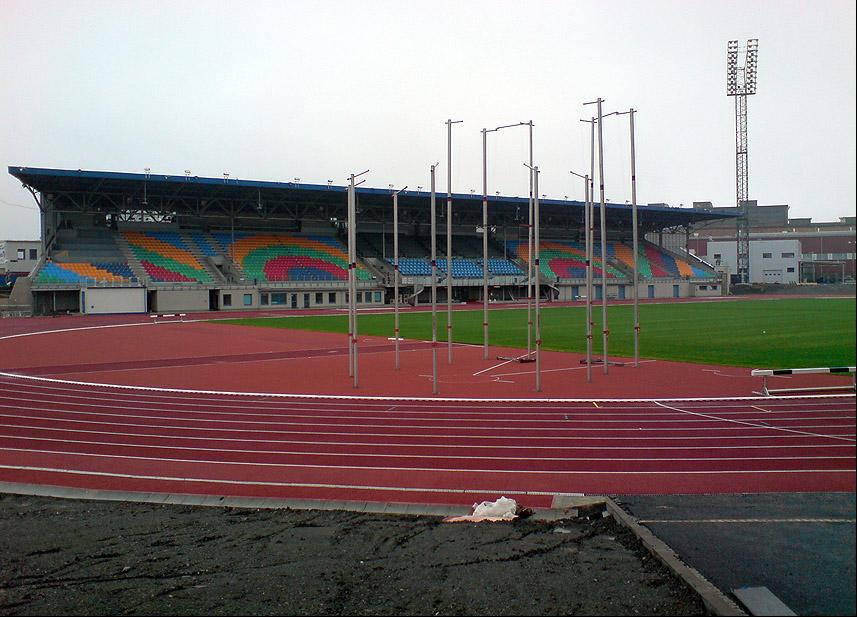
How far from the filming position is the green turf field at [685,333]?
20367 mm

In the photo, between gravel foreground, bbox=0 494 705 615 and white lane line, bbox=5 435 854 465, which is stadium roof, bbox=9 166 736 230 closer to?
white lane line, bbox=5 435 854 465

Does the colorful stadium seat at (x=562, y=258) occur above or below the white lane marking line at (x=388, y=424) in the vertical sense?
above

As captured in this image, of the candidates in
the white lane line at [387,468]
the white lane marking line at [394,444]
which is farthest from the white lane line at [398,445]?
the white lane line at [387,468]

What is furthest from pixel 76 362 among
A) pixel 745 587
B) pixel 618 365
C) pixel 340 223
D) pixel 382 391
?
pixel 340 223

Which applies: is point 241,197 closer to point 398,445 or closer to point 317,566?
point 398,445

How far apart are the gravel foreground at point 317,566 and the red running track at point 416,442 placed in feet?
3.53

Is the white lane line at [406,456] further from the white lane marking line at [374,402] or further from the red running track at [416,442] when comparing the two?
the white lane marking line at [374,402]

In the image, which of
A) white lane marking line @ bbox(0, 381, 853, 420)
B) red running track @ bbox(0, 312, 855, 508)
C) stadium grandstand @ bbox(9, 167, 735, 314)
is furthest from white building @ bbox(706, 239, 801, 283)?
red running track @ bbox(0, 312, 855, 508)

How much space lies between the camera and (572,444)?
406 inches

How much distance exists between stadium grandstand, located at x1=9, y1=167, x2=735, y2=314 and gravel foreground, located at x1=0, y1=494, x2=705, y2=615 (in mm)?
39548

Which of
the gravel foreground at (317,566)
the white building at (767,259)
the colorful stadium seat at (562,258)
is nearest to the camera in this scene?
the gravel foreground at (317,566)

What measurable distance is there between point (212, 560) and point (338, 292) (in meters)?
50.2

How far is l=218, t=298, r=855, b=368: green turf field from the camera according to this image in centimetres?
2037

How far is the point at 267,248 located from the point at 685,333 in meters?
37.2
